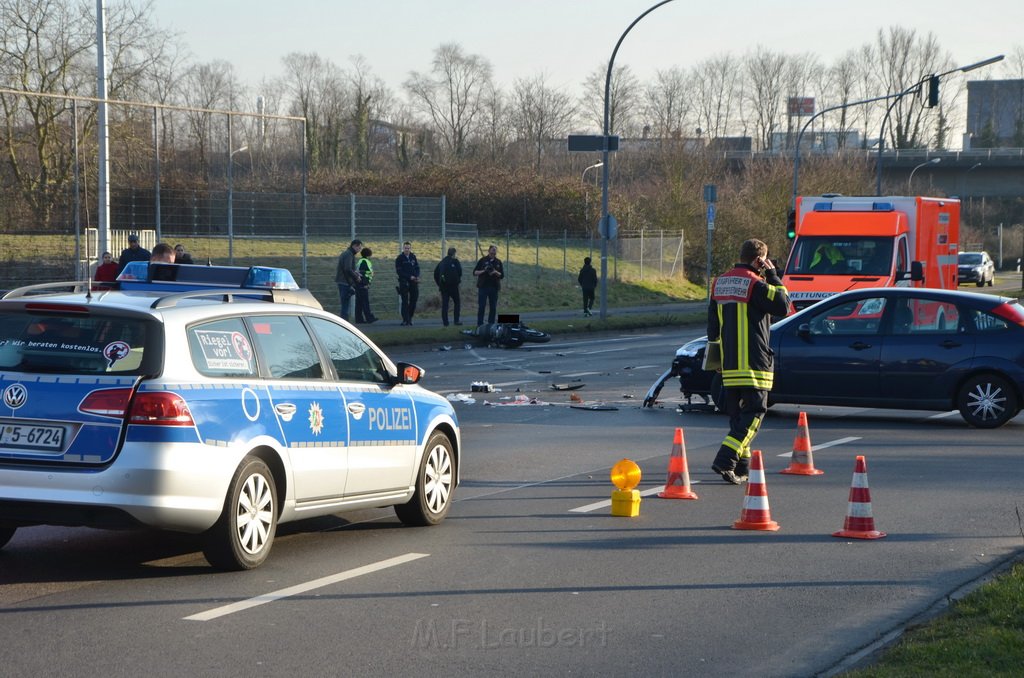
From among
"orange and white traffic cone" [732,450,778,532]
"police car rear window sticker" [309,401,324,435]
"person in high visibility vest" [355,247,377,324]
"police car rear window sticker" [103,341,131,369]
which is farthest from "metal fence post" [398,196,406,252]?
"police car rear window sticker" [103,341,131,369]

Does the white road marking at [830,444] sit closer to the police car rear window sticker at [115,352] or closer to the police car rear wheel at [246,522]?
the police car rear wheel at [246,522]

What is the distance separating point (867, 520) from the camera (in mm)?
8531

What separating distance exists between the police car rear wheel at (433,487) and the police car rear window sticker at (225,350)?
5.83ft

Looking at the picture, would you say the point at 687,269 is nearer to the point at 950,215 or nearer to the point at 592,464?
the point at 950,215

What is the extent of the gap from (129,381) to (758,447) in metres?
7.75

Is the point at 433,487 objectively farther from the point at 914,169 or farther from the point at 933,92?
the point at 914,169

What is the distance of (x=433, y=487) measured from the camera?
9.05 meters

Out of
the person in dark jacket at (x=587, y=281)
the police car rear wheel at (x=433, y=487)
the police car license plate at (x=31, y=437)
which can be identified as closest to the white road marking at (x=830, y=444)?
the police car rear wheel at (x=433, y=487)

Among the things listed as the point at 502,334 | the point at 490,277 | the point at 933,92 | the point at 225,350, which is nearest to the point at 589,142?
the point at 490,277

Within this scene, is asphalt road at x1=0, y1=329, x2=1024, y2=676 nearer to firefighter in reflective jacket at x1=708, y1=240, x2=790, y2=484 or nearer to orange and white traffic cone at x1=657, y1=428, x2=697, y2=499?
orange and white traffic cone at x1=657, y1=428, x2=697, y2=499

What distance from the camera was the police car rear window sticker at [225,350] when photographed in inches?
286

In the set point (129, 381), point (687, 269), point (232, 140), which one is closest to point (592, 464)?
point (129, 381)

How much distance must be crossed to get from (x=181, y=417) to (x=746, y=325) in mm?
5171

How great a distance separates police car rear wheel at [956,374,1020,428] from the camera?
47.5ft
